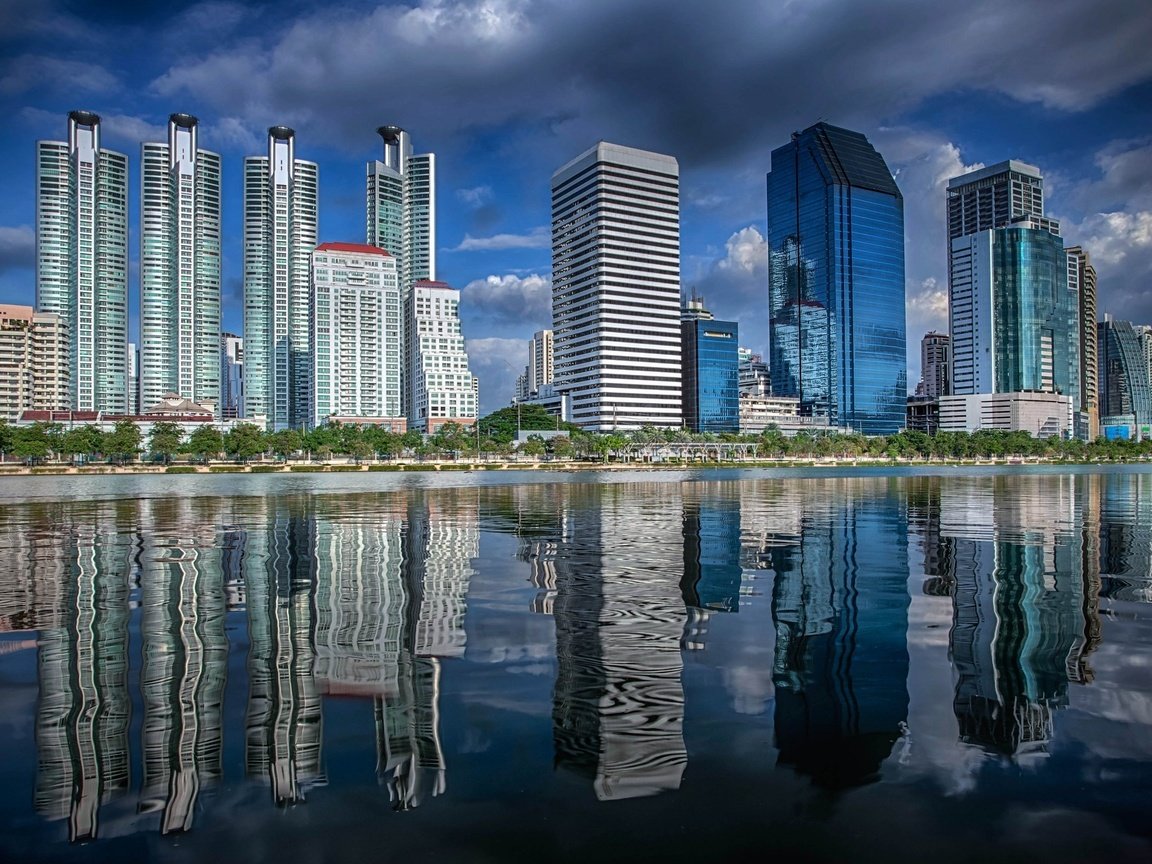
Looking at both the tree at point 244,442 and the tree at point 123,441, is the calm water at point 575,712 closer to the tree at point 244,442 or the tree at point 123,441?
the tree at point 244,442

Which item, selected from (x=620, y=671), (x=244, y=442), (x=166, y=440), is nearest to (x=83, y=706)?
(x=620, y=671)

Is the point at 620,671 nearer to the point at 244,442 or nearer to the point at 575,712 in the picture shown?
the point at 575,712

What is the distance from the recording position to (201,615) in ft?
43.4

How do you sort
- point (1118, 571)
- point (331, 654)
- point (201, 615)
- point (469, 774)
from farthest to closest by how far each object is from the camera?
1. point (1118, 571)
2. point (201, 615)
3. point (331, 654)
4. point (469, 774)

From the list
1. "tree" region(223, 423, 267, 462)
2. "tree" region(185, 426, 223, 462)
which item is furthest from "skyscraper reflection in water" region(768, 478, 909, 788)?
"tree" region(185, 426, 223, 462)

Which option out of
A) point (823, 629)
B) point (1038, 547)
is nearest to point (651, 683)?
point (823, 629)

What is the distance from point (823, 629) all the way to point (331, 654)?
7238 millimetres

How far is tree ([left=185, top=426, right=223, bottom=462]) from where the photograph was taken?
141525 millimetres

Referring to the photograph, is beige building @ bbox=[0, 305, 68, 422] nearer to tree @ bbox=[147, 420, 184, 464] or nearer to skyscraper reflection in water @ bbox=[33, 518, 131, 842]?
tree @ bbox=[147, 420, 184, 464]

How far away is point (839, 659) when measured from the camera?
10.5 meters

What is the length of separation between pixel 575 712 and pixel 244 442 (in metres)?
148

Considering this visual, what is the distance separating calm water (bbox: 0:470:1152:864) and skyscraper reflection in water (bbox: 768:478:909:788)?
5 cm

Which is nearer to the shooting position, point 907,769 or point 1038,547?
point 907,769

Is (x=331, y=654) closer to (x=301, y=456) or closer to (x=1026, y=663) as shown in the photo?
(x=1026, y=663)
